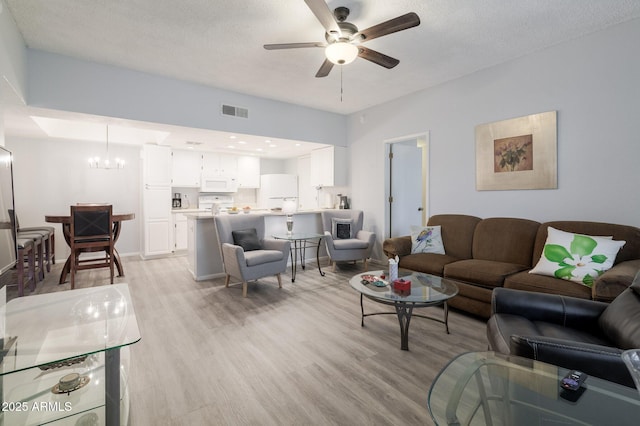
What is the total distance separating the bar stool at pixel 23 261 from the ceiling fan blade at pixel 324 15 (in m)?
3.94

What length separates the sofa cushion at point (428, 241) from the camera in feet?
12.5

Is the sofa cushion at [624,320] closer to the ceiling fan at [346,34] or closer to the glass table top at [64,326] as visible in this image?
the ceiling fan at [346,34]

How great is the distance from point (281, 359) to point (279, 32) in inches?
114

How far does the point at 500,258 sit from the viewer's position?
329 centimetres

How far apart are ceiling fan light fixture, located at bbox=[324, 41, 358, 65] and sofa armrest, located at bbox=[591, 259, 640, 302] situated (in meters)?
2.48

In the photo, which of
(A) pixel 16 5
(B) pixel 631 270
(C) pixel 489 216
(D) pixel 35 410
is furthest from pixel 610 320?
(A) pixel 16 5

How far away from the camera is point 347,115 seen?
231 inches

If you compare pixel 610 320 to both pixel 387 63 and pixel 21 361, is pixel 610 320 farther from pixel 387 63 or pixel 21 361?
pixel 21 361

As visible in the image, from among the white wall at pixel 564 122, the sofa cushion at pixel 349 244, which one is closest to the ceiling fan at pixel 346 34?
the white wall at pixel 564 122

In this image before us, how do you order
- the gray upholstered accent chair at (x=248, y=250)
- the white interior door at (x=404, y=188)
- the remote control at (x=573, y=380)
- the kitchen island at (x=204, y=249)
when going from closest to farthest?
the remote control at (x=573, y=380) → the gray upholstered accent chair at (x=248, y=250) → the kitchen island at (x=204, y=249) → the white interior door at (x=404, y=188)

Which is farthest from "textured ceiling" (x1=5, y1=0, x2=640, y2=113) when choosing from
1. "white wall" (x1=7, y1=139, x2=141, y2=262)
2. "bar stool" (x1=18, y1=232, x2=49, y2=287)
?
"white wall" (x1=7, y1=139, x2=141, y2=262)

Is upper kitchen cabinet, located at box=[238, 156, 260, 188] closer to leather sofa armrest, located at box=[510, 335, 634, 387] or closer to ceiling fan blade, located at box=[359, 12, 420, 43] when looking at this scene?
ceiling fan blade, located at box=[359, 12, 420, 43]

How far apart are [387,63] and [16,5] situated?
3156 millimetres

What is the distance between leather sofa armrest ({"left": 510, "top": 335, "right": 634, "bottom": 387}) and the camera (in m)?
1.23
